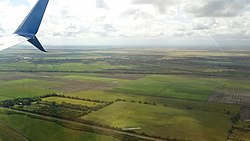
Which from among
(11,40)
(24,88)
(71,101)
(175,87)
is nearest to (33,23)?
(11,40)

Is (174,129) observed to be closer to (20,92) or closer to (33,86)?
(20,92)

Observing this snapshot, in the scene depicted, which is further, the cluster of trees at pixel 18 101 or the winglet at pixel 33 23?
the cluster of trees at pixel 18 101

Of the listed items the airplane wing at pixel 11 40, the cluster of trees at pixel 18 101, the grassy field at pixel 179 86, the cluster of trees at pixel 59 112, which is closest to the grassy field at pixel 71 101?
the cluster of trees at pixel 18 101

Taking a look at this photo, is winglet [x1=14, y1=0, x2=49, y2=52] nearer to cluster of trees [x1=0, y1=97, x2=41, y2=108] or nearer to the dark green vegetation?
the dark green vegetation

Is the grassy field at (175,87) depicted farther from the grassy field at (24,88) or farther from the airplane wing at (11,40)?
the airplane wing at (11,40)

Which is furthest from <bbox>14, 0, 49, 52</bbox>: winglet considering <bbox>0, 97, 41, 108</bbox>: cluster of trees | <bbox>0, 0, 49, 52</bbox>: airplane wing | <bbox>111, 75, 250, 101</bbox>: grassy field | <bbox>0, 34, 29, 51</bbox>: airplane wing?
<bbox>111, 75, 250, 101</bbox>: grassy field
